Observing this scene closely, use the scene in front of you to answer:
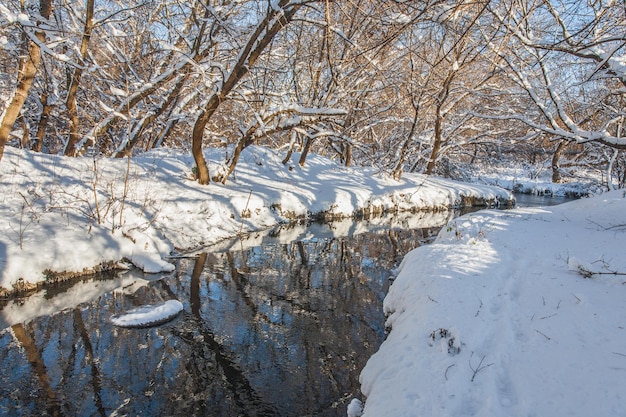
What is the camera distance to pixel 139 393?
3.95 meters

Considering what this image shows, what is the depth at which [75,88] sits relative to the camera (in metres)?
10.3

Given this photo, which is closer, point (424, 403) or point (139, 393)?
point (424, 403)

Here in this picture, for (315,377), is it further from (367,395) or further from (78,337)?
(78,337)

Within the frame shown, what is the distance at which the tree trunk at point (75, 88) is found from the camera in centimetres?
915

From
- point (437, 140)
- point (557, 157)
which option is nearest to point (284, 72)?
point (437, 140)

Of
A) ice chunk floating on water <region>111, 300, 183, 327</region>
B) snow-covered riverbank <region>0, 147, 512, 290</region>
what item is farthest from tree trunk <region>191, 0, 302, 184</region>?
ice chunk floating on water <region>111, 300, 183, 327</region>

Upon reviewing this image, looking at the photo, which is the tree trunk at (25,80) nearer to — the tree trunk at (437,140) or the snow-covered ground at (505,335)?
the snow-covered ground at (505,335)

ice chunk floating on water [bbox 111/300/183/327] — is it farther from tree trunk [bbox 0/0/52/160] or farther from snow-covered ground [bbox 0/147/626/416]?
tree trunk [bbox 0/0/52/160]

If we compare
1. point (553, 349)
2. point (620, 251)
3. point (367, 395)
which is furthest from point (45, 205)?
point (620, 251)

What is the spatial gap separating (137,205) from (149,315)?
4.59m

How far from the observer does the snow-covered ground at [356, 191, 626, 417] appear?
3057 millimetres

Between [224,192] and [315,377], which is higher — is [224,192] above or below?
above

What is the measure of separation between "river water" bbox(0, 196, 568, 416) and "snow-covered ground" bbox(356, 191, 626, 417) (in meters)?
0.68

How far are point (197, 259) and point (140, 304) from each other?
8.12 feet
